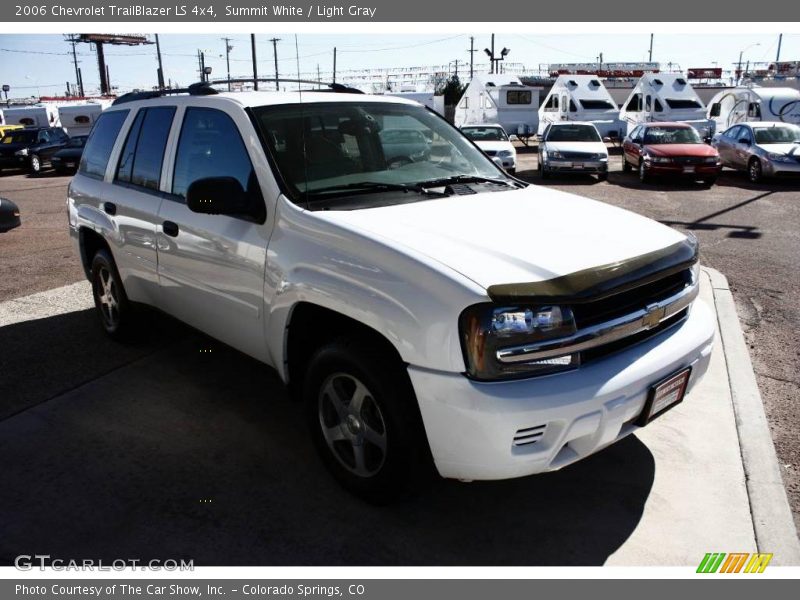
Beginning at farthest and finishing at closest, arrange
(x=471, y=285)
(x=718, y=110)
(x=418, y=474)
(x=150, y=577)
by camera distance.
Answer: (x=718, y=110)
(x=418, y=474)
(x=150, y=577)
(x=471, y=285)

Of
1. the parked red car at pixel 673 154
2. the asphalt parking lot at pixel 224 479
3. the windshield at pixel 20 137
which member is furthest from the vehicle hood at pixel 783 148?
the windshield at pixel 20 137

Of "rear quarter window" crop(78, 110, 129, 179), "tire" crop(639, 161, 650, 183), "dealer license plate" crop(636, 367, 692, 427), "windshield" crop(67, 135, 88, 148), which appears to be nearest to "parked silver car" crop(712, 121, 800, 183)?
"tire" crop(639, 161, 650, 183)

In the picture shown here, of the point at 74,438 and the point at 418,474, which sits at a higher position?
the point at 418,474

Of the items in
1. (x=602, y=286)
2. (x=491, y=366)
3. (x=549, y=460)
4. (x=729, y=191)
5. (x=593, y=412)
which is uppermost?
(x=602, y=286)

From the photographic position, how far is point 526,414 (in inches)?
97.1

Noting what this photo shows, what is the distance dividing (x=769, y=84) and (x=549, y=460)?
4382cm

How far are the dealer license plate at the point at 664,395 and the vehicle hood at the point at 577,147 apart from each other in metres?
14.5

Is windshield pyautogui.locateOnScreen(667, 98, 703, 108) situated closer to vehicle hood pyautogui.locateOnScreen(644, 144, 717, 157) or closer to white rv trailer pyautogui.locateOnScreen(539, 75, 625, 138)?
white rv trailer pyautogui.locateOnScreen(539, 75, 625, 138)

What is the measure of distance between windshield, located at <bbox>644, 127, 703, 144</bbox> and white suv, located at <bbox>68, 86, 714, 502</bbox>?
1404 centimetres

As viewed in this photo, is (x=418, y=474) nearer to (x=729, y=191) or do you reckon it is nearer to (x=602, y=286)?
(x=602, y=286)

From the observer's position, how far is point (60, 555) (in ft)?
9.23

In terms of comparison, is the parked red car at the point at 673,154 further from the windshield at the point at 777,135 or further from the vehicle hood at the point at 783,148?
the windshield at the point at 777,135

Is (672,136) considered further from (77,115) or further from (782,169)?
(77,115)

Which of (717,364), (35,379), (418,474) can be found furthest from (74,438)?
(717,364)
